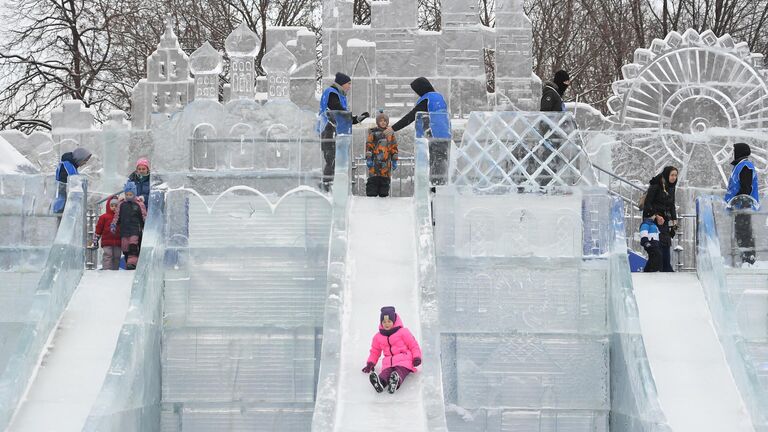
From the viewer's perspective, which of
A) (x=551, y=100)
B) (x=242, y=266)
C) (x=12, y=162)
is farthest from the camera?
(x=12, y=162)

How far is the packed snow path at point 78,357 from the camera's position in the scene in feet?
46.1

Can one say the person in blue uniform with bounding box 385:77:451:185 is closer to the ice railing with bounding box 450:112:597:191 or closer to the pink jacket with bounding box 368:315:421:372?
the ice railing with bounding box 450:112:597:191

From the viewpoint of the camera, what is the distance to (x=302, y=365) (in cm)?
1581

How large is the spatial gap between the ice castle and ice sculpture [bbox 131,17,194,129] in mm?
6524

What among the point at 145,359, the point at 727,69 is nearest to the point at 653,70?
the point at 727,69

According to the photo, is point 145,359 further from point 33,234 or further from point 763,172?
point 763,172

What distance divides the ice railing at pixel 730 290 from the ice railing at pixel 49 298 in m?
6.77

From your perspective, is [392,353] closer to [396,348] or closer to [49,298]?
[396,348]

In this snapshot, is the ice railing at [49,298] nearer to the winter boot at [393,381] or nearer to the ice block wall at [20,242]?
the ice block wall at [20,242]

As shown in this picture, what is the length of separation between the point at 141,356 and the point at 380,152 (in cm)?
398

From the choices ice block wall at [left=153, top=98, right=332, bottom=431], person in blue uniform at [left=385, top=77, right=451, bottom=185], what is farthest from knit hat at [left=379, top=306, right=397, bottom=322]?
person in blue uniform at [left=385, top=77, right=451, bottom=185]

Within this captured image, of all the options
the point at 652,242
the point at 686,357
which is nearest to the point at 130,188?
the point at 652,242

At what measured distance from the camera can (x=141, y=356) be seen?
14930 millimetres

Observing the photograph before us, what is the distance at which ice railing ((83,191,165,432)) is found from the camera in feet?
45.6
